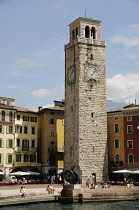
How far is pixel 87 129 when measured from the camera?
183 ft

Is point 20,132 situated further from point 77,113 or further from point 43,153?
point 77,113

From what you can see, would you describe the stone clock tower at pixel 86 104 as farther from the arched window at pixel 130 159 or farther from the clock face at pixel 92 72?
the arched window at pixel 130 159

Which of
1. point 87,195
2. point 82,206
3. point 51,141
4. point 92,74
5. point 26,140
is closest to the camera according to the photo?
point 82,206

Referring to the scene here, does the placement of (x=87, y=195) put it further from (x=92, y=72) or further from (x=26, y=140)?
(x=26, y=140)

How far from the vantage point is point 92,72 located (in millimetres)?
57812

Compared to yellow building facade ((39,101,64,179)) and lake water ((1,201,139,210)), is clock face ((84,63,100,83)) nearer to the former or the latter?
yellow building facade ((39,101,64,179))

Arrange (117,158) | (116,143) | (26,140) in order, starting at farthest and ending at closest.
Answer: (26,140)
(116,143)
(117,158)

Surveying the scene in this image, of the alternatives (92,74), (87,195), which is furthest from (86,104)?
(87,195)

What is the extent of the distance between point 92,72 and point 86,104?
5.11 m

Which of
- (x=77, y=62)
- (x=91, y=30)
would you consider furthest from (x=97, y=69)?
(x=91, y=30)

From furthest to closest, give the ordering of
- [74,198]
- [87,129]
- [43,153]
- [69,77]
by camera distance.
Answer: [43,153] < [69,77] < [87,129] < [74,198]

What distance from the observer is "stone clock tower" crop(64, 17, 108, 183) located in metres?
55.4

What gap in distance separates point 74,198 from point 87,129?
17834 millimetres

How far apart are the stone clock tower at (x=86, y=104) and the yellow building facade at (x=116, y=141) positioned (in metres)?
3.08
